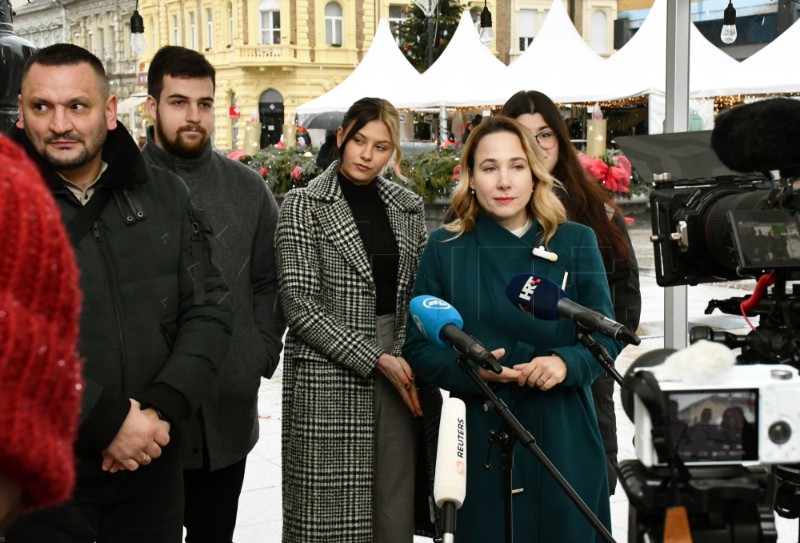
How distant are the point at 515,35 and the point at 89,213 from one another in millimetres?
17868

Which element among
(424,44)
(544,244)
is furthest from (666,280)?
(424,44)

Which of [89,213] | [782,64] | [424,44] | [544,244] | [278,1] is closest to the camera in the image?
[89,213]

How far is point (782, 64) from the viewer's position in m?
8.91

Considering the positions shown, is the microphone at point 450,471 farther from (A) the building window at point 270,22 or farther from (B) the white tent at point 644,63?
(A) the building window at point 270,22

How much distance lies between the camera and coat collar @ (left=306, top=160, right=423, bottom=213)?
3.52 metres

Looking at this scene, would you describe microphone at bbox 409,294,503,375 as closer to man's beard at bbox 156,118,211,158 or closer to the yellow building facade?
man's beard at bbox 156,118,211,158

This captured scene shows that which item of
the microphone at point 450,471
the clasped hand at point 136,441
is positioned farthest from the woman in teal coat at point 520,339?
the clasped hand at point 136,441

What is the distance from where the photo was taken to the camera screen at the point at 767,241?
6.22ft

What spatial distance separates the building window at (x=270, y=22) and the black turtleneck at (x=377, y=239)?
16031mm

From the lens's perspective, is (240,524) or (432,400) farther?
(240,524)

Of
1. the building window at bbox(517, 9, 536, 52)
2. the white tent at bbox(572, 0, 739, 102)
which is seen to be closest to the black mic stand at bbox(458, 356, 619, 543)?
the white tent at bbox(572, 0, 739, 102)

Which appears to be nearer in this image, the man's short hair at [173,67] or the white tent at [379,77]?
the man's short hair at [173,67]

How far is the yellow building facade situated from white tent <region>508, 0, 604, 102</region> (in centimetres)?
35

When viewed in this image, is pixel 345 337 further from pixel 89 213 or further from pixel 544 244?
pixel 89 213
